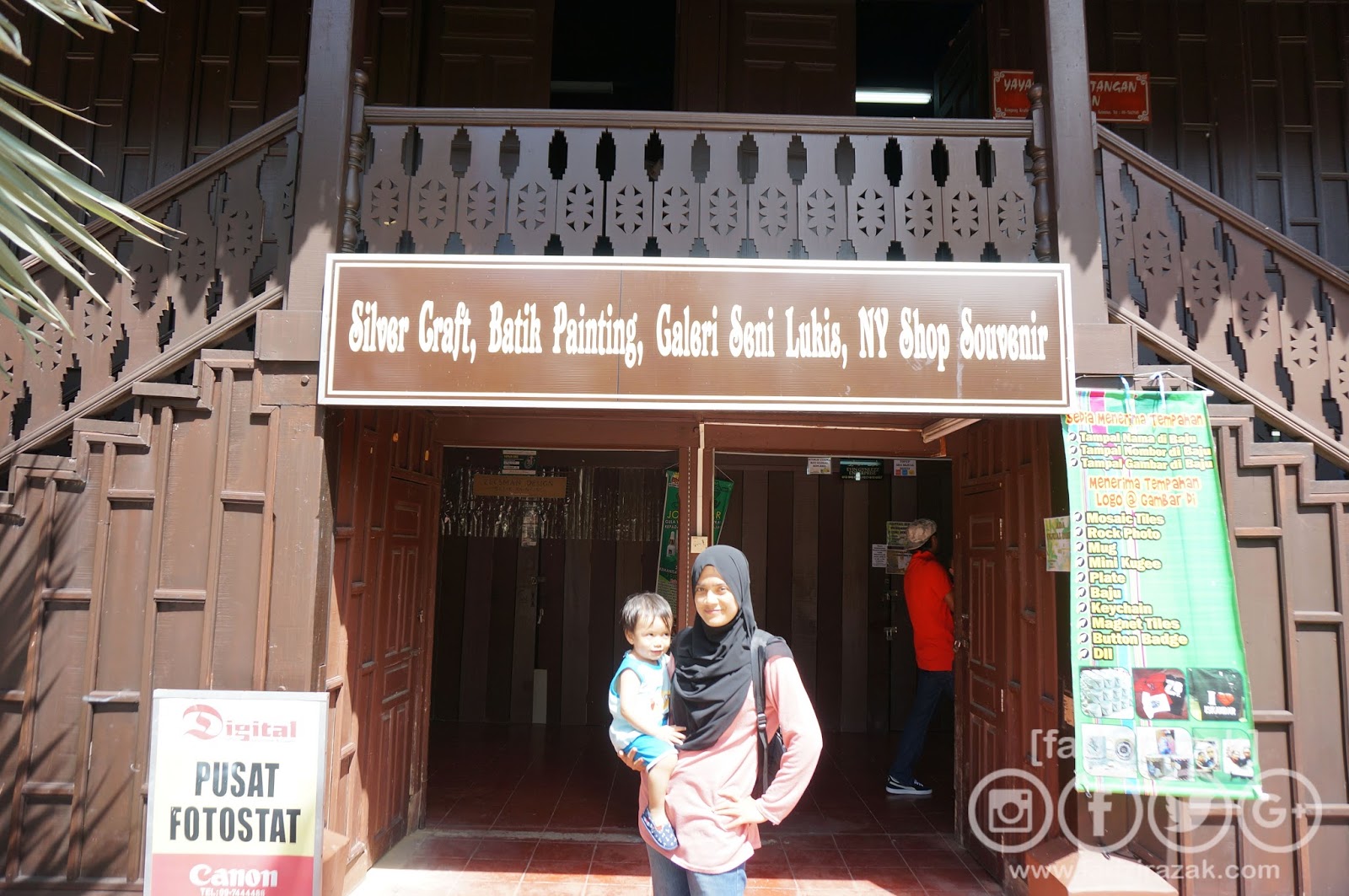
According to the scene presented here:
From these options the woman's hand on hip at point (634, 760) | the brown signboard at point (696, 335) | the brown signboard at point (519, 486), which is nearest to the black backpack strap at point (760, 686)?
the woman's hand on hip at point (634, 760)

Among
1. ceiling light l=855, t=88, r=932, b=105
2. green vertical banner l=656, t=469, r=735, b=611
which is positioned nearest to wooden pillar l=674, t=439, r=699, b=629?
green vertical banner l=656, t=469, r=735, b=611

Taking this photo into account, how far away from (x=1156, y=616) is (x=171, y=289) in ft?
17.0

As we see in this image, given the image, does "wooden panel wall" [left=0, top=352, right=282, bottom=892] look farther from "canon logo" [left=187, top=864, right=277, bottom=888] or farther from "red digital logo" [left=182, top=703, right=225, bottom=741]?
"canon logo" [left=187, top=864, right=277, bottom=888]

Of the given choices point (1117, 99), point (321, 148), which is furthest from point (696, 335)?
point (1117, 99)

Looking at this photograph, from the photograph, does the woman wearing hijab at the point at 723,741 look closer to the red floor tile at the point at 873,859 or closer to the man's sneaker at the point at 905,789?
the red floor tile at the point at 873,859

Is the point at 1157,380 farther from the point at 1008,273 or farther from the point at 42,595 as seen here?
the point at 42,595

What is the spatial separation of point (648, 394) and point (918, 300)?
1.40m

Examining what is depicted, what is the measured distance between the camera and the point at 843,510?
8.89 meters

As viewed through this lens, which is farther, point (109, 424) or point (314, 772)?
point (109, 424)

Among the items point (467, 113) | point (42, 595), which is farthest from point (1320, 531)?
point (42, 595)

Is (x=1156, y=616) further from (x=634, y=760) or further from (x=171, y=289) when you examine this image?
(x=171, y=289)

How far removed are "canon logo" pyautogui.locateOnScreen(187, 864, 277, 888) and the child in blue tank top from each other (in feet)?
6.19

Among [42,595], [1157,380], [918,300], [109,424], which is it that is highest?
[918,300]

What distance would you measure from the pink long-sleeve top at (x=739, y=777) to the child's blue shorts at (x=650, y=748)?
6 centimetres
